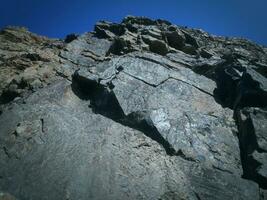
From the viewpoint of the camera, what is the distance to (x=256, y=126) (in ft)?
41.4

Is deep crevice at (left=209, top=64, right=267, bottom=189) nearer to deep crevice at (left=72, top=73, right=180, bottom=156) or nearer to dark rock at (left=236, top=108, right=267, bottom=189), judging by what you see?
dark rock at (left=236, top=108, right=267, bottom=189)

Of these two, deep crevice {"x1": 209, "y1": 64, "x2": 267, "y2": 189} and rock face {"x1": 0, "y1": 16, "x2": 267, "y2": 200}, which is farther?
deep crevice {"x1": 209, "y1": 64, "x2": 267, "y2": 189}

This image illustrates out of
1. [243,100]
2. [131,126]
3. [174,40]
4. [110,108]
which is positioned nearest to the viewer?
[131,126]

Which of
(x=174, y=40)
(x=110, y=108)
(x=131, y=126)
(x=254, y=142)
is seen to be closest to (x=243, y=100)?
(x=254, y=142)

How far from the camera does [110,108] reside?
1350 centimetres

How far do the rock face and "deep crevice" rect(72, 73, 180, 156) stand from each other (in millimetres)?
50

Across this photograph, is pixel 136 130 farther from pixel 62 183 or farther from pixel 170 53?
pixel 170 53

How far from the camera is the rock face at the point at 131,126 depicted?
1018 centimetres

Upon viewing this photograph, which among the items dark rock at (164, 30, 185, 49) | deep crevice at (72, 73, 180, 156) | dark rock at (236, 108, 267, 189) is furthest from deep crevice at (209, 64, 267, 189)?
dark rock at (164, 30, 185, 49)

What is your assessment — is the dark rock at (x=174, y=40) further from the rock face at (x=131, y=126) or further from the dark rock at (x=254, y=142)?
the dark rock at (x=254, y=142)

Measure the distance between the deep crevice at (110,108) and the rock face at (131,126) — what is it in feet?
0.16

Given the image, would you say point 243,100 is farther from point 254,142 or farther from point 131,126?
point 131,126

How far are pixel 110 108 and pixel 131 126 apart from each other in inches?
62.3

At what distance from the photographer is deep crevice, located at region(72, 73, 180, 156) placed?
1233 centimetres
